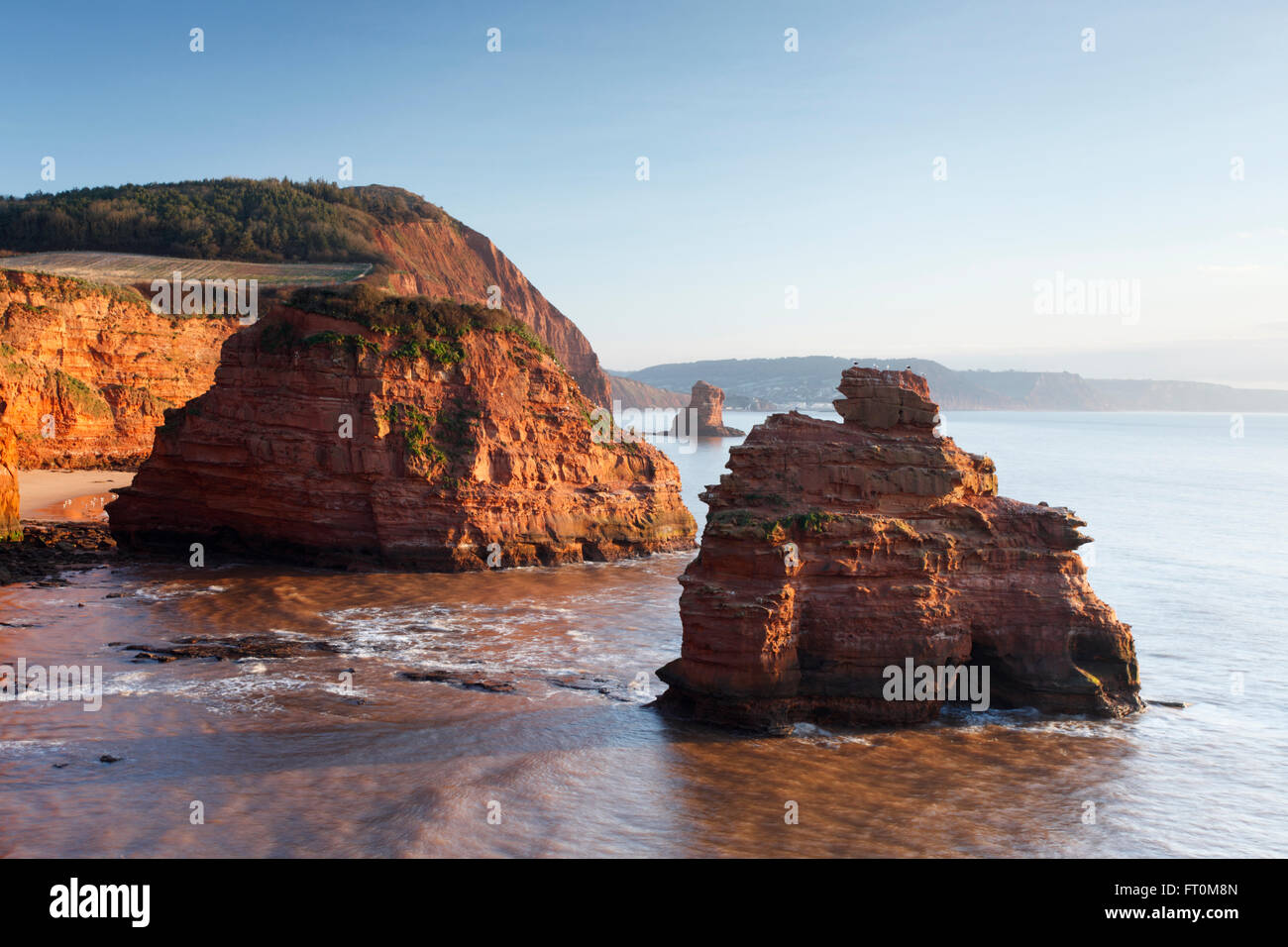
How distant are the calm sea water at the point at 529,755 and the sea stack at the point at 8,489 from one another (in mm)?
5338

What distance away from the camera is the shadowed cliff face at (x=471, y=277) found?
283 ft

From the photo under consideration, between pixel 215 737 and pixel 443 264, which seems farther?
pixel 443 264

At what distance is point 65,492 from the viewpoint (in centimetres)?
4138

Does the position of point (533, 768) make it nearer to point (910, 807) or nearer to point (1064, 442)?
point (910, 807)

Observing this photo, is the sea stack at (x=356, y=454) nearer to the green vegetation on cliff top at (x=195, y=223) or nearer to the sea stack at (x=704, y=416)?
the green vegetation on cliff top at (x=195, y=223)

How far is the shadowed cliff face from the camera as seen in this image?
8619 centimetres

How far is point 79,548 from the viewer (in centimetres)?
3184

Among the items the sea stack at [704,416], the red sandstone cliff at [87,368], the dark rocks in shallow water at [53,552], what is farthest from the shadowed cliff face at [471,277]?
the dark rocks in shallow water at [53,552]

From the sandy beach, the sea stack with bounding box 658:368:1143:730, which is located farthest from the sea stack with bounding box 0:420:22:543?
the sea stack with bounding box 658:368:1143:730

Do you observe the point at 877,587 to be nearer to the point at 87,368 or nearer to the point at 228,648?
the point at 228,648

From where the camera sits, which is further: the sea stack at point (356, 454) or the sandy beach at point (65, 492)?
the sandy beach at point (65, 492)

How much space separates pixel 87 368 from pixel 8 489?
23144 millimetres

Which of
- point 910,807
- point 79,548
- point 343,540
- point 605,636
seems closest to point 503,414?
point 343,540

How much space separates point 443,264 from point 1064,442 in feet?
280
